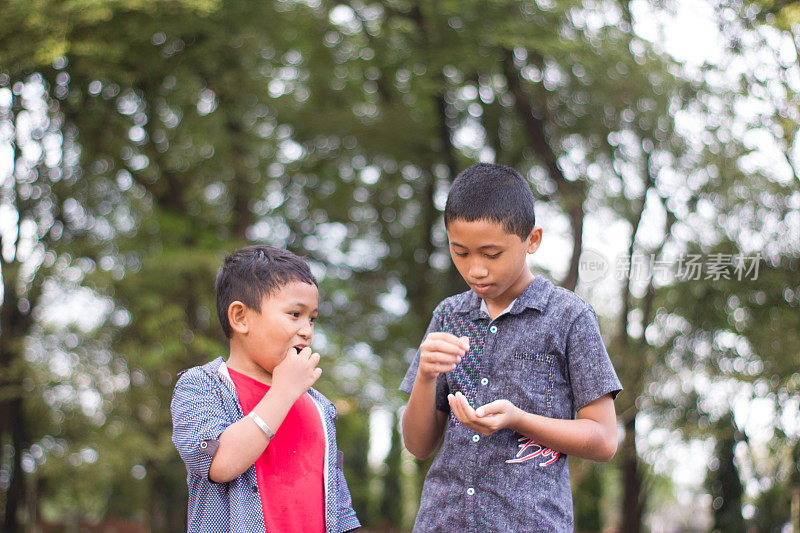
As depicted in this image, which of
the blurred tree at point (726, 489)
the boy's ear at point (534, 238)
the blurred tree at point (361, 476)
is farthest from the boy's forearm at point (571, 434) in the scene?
the blurred tree at point (361, 476)

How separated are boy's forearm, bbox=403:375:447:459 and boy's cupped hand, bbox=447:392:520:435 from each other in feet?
0.82

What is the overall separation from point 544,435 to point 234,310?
35.7 inches

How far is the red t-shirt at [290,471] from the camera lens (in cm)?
207

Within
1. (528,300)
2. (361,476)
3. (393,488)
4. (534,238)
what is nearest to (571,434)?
(528,300)

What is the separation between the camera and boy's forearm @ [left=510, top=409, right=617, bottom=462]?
193 centimetres

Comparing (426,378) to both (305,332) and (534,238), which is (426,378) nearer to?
(305,332)

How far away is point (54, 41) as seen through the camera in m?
8.29

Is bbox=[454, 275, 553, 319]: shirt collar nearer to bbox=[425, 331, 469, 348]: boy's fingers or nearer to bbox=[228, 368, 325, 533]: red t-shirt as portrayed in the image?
bbox=[425, 331, 469, 348]: boy's fingers

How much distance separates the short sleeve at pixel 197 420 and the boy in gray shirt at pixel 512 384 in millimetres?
529

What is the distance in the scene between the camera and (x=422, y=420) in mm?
2189

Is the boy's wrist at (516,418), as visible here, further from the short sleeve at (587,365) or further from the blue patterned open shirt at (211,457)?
the blue patterned open shirt at (211,457)

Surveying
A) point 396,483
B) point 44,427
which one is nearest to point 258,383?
point 44,427

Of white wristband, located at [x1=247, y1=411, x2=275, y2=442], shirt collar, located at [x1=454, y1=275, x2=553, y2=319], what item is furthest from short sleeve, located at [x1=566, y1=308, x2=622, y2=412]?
white wristband, located at [x1=247, y1=411, x2=275, y2=442]

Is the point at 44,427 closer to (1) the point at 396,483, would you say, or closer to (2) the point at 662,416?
(2) the point at 662,416
